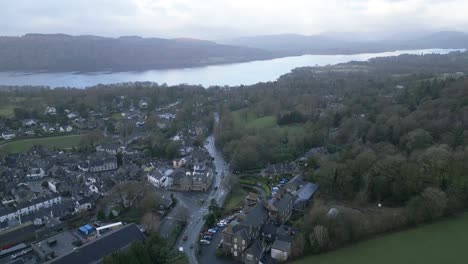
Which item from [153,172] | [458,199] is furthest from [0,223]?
[458,199]

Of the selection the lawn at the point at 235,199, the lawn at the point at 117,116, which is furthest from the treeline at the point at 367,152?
the lawn at the point at 117,116

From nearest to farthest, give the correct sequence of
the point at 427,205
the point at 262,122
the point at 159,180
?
the point at 427,205 < the point at 159,180 < the point at 262,122

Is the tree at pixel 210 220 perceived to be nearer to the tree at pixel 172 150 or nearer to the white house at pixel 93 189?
the white house at pixel 93 189

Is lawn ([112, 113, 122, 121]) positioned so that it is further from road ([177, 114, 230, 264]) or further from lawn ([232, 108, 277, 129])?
road ([177, 114, 230, 264])

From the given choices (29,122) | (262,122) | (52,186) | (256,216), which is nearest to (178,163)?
(52,186)

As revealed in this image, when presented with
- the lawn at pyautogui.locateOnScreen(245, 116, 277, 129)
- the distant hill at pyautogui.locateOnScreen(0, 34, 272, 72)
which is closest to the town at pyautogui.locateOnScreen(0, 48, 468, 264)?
the lawn at pyautogui.locateOnScreen(245, 116, 277, 129)

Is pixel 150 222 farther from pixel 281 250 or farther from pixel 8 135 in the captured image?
pixel 8 135

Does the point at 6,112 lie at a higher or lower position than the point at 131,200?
higher

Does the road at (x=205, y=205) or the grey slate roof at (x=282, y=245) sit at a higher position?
the grey slate roof at (x=282, y=245)
